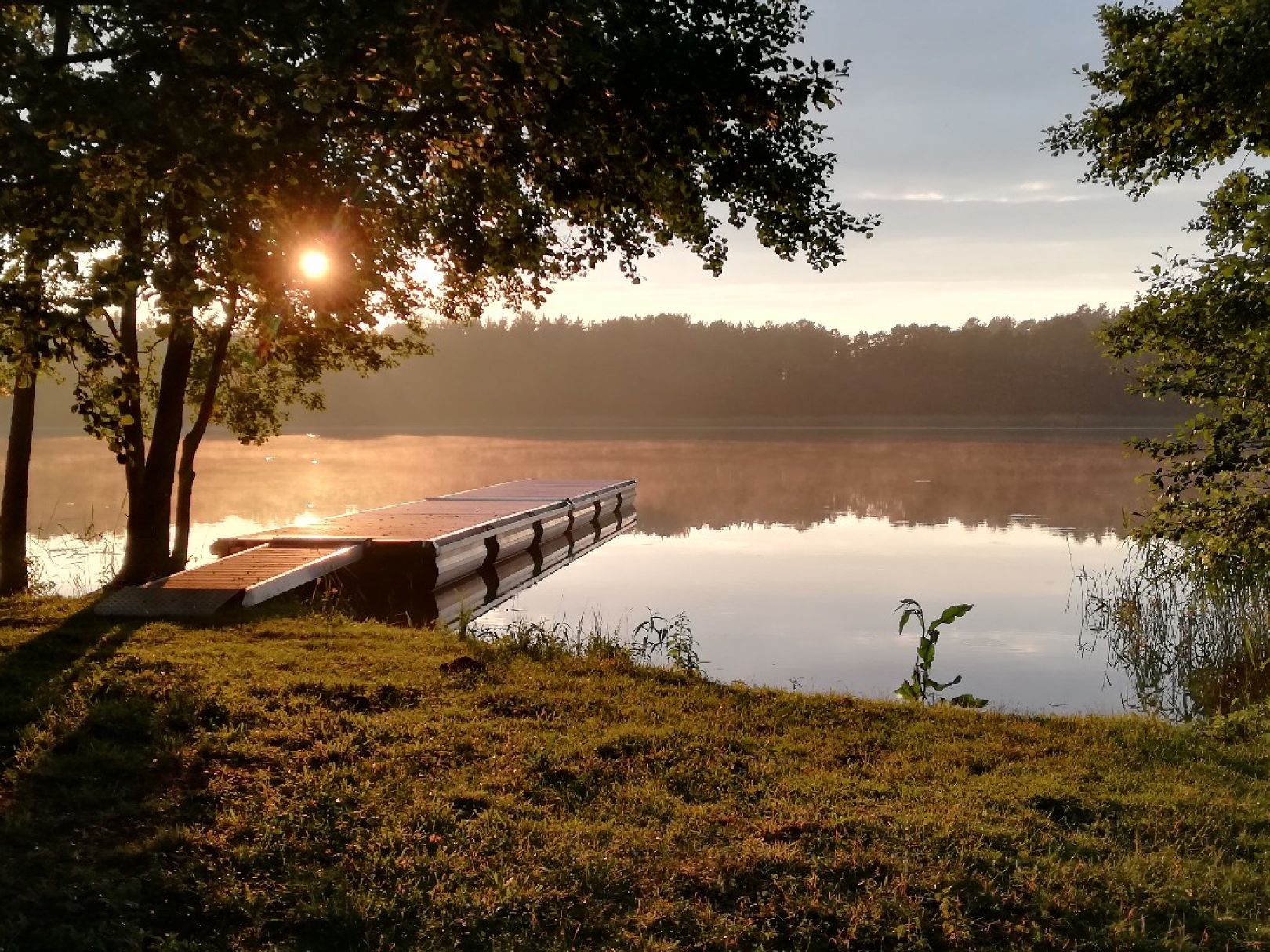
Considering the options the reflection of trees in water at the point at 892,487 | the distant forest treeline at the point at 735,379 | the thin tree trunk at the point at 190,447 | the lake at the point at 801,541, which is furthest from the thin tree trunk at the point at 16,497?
the distant forest treeline at the point at 735,379

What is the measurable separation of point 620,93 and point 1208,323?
504 centimetres

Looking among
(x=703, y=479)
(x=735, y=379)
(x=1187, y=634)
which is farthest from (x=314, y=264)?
(x=735, y=379)

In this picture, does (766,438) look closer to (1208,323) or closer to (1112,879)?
(1208,323)

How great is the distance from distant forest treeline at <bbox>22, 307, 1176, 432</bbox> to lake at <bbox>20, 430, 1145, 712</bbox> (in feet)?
112

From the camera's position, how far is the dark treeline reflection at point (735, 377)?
78.8 metres

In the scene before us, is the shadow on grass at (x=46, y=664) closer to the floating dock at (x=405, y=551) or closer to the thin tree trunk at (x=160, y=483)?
the floating dock at (x=405, y=551)

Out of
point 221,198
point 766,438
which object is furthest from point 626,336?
point 221,198

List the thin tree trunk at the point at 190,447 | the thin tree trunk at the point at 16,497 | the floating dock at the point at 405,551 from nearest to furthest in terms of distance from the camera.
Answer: the floating dock at the point at 405,551 → the thin tree trunk at the point at 16,497 → the thin tree trunk at the point at 190,447

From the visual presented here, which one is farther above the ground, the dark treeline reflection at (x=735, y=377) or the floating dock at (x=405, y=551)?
the dark treeline reflection at (x=735, y=377)

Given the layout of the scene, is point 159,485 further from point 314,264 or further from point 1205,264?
point 1205,264

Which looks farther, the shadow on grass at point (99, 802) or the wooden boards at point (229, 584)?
the wooden boards at point (229, 584)

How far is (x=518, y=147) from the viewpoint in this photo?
7.12 m

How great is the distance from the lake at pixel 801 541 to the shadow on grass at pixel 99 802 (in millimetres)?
5751

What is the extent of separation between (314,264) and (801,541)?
14.4 meters
